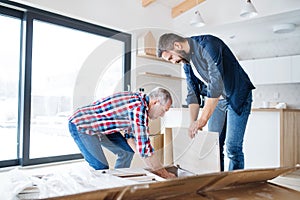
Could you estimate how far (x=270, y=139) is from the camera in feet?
9.83

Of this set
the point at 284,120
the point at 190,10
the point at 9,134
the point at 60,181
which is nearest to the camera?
the point at 60,181

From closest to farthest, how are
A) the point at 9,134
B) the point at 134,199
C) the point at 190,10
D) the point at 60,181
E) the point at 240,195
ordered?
the point at 134,199
the point at 240,195
the point at 60,181
the point at 9,134
the point at 190,10

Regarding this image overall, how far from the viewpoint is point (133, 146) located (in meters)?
1.91

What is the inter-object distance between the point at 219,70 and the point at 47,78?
1.58 metres

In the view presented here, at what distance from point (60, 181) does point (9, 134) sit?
5.37 ft

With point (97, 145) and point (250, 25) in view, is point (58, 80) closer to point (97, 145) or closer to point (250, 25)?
point (97, 145)

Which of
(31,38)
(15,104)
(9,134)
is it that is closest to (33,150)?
(9,134)

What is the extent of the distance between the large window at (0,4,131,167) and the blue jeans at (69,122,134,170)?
32.5 inches

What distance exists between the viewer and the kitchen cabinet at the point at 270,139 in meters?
2.95

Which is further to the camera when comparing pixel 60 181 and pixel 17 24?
pixel 17 24

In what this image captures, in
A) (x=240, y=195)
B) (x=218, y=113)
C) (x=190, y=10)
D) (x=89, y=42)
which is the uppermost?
(x=190, y=10)

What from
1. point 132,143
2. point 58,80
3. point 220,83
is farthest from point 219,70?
point 58,80

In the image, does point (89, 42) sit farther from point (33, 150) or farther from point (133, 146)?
point (133, 146)

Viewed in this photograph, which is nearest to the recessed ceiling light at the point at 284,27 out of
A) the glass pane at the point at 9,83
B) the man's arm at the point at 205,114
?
the man's arm at the point at 205,114
